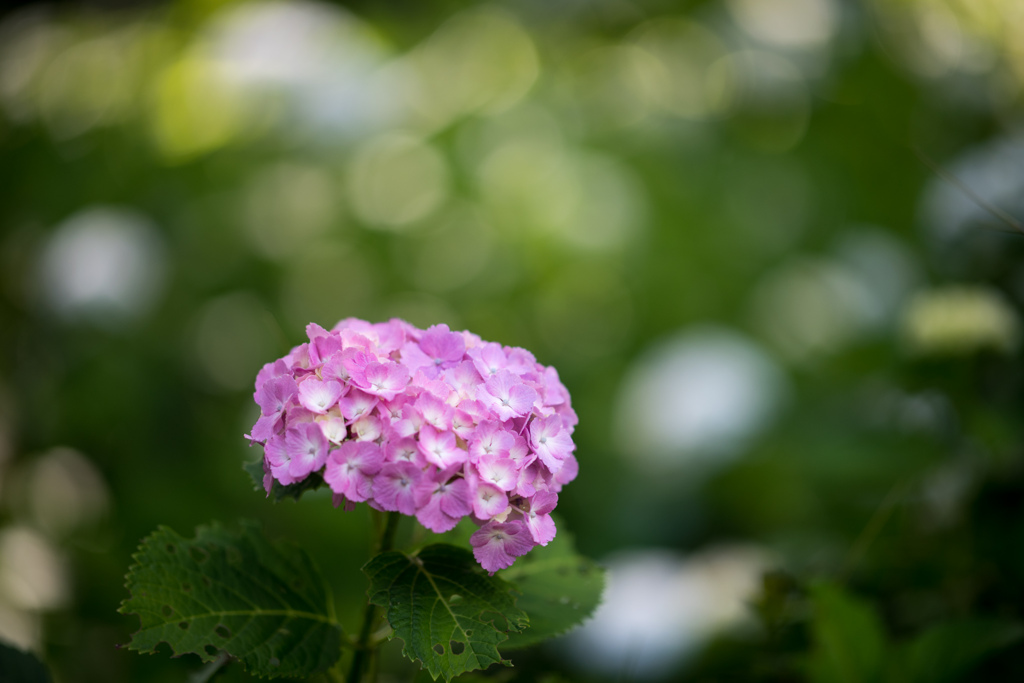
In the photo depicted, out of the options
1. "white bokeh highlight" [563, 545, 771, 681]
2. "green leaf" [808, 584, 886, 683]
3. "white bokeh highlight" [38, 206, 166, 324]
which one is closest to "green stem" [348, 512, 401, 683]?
"green leaf" [808, 584, 886, 683]

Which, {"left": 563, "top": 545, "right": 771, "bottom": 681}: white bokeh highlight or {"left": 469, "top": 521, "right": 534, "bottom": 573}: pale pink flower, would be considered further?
{"left": 563, "top": 545, "right": 771, "bottom": 681}: white bokeh highlight

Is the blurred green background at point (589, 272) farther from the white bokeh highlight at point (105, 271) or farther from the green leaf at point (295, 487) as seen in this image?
the green leaf at point (295, 487)

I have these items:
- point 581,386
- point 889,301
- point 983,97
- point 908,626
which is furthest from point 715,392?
point 983,97

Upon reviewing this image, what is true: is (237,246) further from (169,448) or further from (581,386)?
(581,386)

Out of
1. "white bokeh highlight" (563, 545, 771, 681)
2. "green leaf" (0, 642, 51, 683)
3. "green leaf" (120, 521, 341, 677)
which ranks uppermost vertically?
"white bokeh highlight" (563, 545, 771, 681)

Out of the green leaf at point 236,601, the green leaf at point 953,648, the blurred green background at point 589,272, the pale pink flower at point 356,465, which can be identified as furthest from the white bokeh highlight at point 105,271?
the green leaf at point 953,648

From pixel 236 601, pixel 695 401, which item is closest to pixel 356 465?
pixel 236 601

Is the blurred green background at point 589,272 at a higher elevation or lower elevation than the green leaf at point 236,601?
higher

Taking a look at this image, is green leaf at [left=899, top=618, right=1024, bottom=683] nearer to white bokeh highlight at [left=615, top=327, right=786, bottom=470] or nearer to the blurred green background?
the blurred green background
